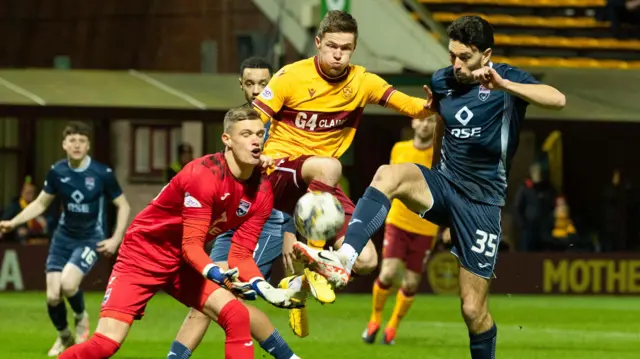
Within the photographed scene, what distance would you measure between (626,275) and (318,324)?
7058 mm

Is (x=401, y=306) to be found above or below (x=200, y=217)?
below

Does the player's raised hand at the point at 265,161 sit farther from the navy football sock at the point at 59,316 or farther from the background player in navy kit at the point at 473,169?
the navy football sock at the point at 59,316

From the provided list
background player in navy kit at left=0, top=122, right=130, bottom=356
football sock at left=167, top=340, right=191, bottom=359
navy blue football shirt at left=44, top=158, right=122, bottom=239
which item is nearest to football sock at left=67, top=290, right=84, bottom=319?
background player in navy kit at left=0, top=122, right=130, bottom=356

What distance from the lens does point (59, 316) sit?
1334 cm

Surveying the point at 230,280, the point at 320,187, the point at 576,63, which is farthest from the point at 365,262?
the point at 576,63

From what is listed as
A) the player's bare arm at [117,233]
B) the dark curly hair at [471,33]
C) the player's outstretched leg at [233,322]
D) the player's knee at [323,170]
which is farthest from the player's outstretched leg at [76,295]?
the dark curly hair at [471,33]

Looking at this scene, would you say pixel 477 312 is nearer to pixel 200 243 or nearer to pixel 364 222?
pixel 364 222

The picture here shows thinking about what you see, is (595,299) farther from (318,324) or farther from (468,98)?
(468,98)

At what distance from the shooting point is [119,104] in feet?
71.2

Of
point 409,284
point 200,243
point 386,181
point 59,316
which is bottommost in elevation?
point 59,316

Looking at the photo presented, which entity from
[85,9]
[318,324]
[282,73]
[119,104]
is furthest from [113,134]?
[282,73]

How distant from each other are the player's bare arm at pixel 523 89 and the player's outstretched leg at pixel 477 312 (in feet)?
4.14

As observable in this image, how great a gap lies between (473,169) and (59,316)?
5166mm

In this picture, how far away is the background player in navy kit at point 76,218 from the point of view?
529 inches
